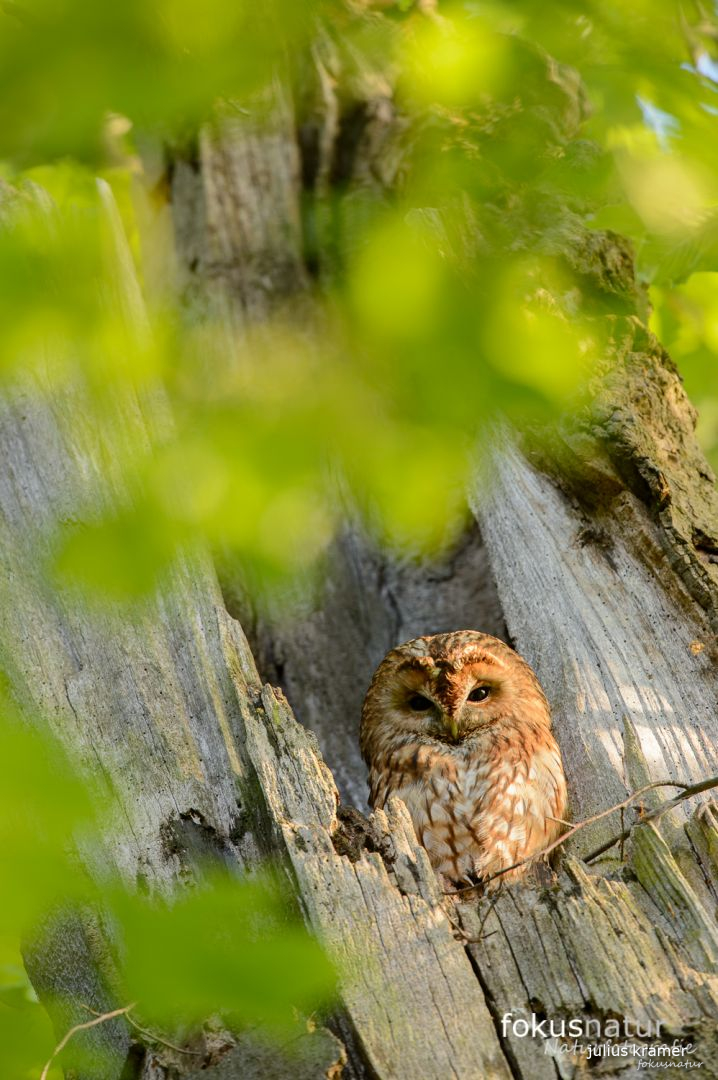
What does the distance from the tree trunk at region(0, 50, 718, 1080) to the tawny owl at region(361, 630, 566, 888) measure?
0.10m

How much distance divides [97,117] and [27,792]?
126 cm

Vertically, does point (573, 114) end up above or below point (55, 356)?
above

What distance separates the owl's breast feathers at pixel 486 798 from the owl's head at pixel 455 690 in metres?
0.06

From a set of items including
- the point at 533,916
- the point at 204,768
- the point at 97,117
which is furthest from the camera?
the point at 204,768

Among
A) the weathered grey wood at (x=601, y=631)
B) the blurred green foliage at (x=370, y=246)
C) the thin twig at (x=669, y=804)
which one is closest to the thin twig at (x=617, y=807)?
the thin twig at (x=669, y=804)

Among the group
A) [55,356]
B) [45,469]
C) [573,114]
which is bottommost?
[45,469]

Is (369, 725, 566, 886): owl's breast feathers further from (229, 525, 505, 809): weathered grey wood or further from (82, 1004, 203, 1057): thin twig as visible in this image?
(82, 1004, 203, 1057): thin twig

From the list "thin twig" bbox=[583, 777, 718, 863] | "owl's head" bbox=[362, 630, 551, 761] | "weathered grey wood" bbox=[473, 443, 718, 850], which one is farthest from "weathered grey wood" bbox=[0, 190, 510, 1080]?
"weathered grey wood" bbox=[473, 443, 718, 850]

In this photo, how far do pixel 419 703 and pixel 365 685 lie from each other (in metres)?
0.41

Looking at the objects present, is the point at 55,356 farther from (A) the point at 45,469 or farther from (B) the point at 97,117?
(B) the point at 97,117

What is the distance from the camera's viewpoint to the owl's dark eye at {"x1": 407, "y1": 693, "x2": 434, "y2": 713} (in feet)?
11.5

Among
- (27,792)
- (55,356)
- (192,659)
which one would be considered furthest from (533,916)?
(55,356)

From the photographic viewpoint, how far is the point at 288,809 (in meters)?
2.54

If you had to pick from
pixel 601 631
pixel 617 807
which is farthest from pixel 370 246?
pixel 617 807
